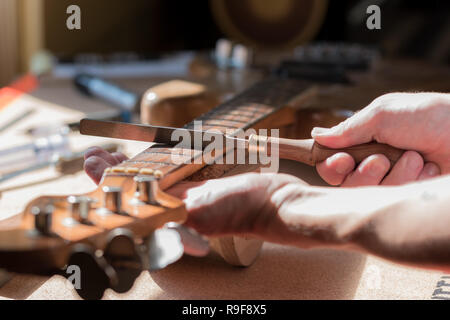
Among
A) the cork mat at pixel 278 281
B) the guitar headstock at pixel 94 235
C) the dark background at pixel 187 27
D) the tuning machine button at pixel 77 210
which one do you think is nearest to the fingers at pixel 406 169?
the cork mat at pixel 278 281

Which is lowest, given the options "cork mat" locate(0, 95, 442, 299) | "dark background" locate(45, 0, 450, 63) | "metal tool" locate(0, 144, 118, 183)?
"cork mat" locate(0, 95, 442, 299)

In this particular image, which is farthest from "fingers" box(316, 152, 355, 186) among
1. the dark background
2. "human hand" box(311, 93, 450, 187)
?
the dark background

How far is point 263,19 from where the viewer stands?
230 centimetres

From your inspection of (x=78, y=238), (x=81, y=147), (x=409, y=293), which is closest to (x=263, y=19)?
(x=81, y=147)

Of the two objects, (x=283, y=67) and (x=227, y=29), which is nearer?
(x=283, y=67)

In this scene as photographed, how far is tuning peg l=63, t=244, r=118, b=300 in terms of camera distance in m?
0.56

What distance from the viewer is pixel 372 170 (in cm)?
89

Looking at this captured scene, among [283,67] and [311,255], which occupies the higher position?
[283,67]

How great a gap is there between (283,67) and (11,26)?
1556 millimetres

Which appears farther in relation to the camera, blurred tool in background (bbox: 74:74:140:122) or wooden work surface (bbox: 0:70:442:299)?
blurred tool in background (bbox: 74:74:140:122)

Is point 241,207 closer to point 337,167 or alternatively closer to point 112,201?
point 112,201

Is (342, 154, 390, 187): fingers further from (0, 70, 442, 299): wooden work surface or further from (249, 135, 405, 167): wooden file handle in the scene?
(0, 70, 442, 299): wooden work surface
